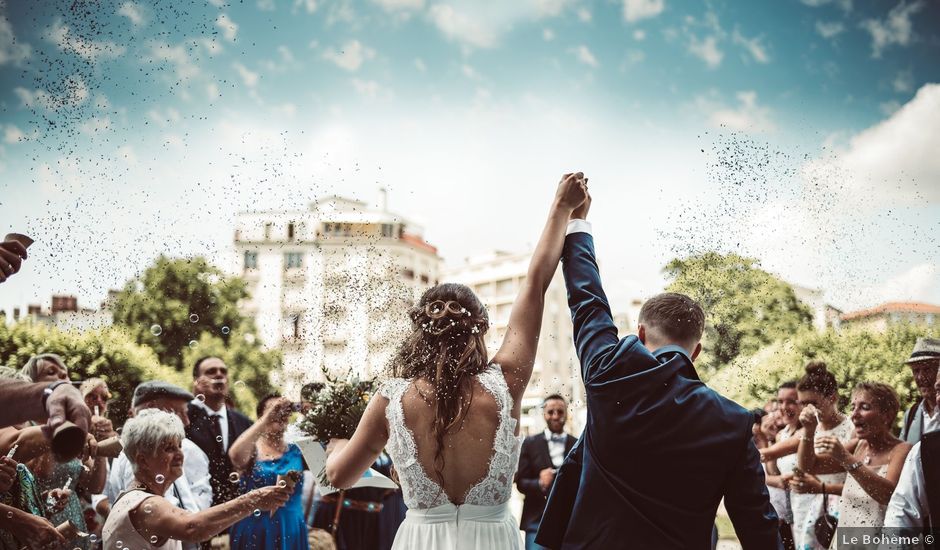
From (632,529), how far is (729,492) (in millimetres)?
348

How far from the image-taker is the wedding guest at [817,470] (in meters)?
5.06

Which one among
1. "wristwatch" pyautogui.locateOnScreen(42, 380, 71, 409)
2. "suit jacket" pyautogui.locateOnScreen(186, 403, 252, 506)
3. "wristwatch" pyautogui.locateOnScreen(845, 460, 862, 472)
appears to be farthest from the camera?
"suit jacket" pyautogui.locateOnScreen(186, 403, 252, 506)

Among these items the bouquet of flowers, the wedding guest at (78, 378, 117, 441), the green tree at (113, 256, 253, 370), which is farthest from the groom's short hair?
the green tree at (113, 256, 253, 370)

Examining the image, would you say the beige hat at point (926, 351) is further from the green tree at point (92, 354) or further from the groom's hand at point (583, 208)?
the green tree at point (92, 354)

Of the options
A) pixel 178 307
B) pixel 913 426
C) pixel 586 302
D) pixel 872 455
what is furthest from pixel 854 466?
pixel 178 307

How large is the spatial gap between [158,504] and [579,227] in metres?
2.21

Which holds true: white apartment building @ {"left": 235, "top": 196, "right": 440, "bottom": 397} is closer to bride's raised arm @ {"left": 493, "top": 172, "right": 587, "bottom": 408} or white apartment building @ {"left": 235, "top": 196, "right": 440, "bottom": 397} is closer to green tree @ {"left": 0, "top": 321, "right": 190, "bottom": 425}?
bride's raised arm @ {"left": 493, "top": 172, "right": 587, "bottom": 408}

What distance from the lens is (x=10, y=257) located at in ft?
8.83

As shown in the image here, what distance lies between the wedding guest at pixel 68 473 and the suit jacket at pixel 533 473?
412 cm

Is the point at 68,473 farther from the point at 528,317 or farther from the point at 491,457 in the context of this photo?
Answer: the point at 528,317

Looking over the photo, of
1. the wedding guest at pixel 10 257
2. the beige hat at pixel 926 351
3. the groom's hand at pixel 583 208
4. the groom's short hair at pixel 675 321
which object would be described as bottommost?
the beige hat at pixel 926 351

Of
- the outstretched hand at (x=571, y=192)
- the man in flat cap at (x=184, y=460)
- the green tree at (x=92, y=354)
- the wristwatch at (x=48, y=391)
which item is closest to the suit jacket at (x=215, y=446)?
the man in flat cap at (x=184, y=460)

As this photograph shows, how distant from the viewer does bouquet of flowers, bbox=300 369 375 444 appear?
12.1 ft

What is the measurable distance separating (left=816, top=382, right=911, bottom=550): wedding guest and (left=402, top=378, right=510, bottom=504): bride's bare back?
9.36ft
